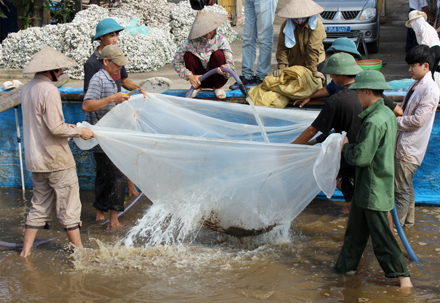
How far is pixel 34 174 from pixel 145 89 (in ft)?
4.26

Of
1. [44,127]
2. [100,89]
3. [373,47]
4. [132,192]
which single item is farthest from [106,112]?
[373,47]

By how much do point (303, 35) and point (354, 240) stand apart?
249 cm

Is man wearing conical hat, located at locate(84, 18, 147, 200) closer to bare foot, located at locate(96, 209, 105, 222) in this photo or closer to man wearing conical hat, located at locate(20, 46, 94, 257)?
man wearing conical hat, located at locate(20, 46, 94, 257)

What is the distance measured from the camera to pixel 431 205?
179 inches

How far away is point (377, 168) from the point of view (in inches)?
115

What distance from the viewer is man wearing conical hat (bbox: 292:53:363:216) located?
337cm

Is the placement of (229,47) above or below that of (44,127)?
above

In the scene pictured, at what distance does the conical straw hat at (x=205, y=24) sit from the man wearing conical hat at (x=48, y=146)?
1539mm

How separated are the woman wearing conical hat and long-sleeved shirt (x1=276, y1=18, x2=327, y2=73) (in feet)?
1.97

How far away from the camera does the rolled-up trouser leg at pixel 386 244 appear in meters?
2.97

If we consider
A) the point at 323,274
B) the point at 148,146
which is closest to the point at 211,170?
the point at 148,146

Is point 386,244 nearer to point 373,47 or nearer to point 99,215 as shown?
point 99,215

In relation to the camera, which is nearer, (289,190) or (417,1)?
Answer: (289,190)

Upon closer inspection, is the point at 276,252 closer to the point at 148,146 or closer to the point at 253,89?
the point at 148,146
